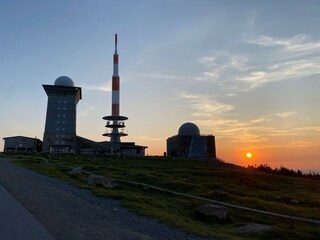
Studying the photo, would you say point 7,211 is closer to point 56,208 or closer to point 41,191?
point 56,208

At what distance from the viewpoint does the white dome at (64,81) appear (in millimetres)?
99562

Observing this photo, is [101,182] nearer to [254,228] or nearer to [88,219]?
[254,228]

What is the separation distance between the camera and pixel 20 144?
312 ft

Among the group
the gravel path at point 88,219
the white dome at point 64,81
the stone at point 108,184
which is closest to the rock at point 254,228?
the gravel path at point 88,219

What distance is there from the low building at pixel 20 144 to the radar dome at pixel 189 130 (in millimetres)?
39128

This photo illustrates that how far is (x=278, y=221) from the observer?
15859mm

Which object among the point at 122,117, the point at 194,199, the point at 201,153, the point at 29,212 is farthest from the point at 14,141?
the point at 29,212

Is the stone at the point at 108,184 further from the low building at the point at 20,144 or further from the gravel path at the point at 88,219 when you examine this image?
the low building at the point at 20,144

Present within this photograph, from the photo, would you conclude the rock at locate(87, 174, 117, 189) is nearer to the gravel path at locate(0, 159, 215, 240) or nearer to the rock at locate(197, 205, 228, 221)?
the gravel path at locate(0, 159, 215, 240)

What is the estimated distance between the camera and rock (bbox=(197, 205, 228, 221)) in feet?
47.8

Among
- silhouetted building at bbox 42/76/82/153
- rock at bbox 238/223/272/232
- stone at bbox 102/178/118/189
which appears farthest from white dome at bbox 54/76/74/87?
rock at bbox 238/223/272/232

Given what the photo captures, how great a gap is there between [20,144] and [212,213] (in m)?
89.4

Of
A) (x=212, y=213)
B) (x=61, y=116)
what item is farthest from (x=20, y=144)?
(x=212, y=213)

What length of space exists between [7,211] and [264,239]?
27.2ft
